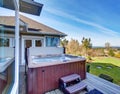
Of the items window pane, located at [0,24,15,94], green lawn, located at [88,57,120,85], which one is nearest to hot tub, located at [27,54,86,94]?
window pane, located at [0,24,15,94]

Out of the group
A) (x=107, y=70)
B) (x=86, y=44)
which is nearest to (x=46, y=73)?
(x=107, y=70)

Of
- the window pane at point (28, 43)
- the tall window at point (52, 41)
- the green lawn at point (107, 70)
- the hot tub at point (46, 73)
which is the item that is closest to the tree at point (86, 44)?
the green lawn at point (107, 70)

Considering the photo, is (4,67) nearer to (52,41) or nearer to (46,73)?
A: (46,73)

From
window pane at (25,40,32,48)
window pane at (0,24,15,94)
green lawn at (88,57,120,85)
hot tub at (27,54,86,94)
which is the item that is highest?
window pane at (25,40,32,48)

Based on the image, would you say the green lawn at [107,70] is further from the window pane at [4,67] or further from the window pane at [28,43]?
the window pane at [4,67]

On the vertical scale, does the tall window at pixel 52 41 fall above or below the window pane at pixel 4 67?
above

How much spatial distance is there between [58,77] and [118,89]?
2431 millimetres

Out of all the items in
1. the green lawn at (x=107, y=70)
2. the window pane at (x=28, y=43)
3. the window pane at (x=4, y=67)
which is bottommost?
the green lawn at (x=107, y=70)

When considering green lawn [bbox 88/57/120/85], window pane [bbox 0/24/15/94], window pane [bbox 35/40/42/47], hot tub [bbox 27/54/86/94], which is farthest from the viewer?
window pane [bbox 35/40/42/47]

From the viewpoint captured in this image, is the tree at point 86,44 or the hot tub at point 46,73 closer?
the hot tub at point 46,73

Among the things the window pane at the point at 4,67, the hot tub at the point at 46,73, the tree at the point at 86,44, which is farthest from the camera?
the tree at the point at 86,44

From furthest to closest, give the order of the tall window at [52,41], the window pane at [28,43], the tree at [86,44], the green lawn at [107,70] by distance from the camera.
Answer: the tree at [86,44], the tall window at [52,41], the window pane at [28,43], the green lawn at [107,70]

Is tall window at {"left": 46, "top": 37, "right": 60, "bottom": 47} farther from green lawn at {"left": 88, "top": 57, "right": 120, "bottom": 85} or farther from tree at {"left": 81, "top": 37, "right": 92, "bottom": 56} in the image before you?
tree at {"left": 81, "top": 37, "right": 92, "bottom": 56}

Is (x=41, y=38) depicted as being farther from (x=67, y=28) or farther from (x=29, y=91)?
(x=67, y=28)
